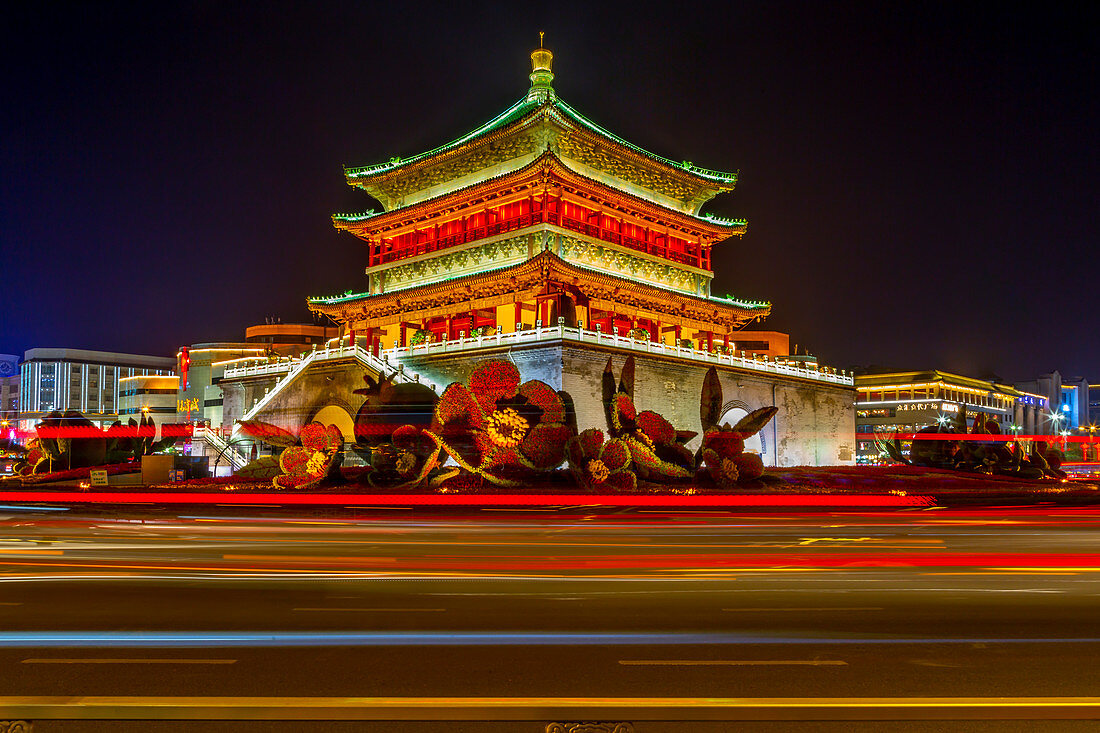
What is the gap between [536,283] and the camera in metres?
31.9

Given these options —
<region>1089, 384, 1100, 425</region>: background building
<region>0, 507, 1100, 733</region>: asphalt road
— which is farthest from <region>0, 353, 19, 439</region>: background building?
<region>1089, 384, 1100, 425</region>: background building

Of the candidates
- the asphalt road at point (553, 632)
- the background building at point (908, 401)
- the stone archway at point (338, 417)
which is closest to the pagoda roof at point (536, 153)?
the stone archway at point (338, 417)

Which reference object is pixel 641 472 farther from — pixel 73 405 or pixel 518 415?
pixel 73 405

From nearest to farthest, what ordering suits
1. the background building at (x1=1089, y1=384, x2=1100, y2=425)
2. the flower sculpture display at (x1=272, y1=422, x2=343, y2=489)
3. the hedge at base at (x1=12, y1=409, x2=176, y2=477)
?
1. the flower sculpture display at (x1=272, y1=422, x2=343, y2=489)
2. the hedge at base at (x1=12, y1=409, x2=176, y2=477)
3. the background building at (x1=1089, y1=384, x2=1100, y2=425)

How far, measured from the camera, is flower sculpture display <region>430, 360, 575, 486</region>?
2006 cm

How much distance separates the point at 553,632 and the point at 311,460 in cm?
1653

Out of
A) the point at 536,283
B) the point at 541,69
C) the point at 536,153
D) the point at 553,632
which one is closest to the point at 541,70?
the point at 541,69

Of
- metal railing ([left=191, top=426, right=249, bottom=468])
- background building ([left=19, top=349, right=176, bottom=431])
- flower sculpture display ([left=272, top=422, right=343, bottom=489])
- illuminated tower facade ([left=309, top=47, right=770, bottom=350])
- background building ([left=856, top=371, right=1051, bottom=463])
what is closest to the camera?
flower sculpture display ([left=272, top=422, right=343, bottom=489])

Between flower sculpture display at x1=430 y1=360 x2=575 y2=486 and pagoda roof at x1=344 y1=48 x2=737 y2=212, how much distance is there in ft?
54.5

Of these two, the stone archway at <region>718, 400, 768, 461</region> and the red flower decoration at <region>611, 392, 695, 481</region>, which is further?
the stone archway at <region>718, 400, 768, 461</region>

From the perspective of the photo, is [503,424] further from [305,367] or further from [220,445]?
[220,445]

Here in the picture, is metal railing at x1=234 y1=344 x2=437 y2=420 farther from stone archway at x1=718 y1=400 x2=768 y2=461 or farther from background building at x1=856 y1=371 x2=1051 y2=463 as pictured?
background building at x1=856 y1=371 x2=1051 y2=463

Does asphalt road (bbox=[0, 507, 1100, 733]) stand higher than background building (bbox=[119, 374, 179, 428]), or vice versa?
background building (bbox=[119, 374, 179, 428])

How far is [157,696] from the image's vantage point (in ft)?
16.2
